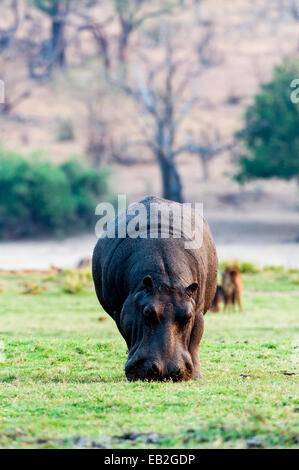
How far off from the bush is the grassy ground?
1844cm

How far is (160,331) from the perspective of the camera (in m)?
7.12

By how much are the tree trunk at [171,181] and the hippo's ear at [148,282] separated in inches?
1083

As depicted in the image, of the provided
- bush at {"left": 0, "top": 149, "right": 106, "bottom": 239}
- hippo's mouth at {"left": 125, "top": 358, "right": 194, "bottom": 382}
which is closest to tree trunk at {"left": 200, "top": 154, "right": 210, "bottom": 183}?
bush at {"left": 0, "top": 149, "right": 106, "bottom": 239}

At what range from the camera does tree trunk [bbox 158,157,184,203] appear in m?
35.0

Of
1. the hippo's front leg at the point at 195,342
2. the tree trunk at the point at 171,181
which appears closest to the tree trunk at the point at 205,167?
the tree trunk at the point at 171,181

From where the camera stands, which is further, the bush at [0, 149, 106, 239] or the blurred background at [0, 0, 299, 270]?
the bush at [0, 149, 106, 239]

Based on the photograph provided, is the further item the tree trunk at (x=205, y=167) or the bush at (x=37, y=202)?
the tree trunk at (x=205, y=167)

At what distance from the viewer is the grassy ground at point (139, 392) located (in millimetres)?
5512

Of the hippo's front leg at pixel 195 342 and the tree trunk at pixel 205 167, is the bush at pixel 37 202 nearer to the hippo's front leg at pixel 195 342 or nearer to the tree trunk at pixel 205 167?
the tree trunk at pixel 205 167

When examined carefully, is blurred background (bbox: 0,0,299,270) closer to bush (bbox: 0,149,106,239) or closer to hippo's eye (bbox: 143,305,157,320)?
bush (bbox: 0,149,106,239)

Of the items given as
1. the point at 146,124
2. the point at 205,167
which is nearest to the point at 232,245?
the point at 146,124

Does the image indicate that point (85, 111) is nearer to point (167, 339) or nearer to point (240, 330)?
point (240, 330)

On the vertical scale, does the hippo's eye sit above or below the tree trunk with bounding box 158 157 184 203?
below
